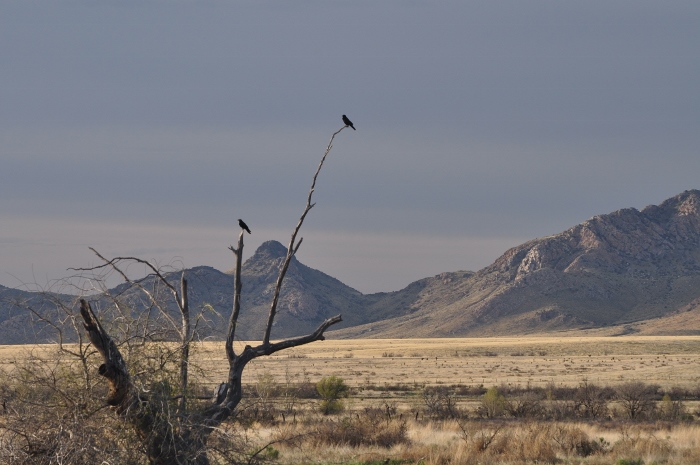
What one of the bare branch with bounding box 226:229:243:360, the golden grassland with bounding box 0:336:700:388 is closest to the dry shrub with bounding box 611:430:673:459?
the bare branch with bounding box 226:229:243:360

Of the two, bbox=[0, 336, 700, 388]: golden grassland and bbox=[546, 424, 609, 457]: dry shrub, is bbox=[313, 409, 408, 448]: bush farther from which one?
bbox=[0, 336, 700, 388]: golden grassland

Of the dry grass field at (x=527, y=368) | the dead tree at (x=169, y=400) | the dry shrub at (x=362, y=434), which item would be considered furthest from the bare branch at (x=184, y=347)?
the dry grass field at (x=527, y=368)

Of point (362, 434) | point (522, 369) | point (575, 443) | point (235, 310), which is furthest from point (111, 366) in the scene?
point (522, 369)

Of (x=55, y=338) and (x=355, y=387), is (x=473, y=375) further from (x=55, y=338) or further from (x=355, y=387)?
(x=55, y=338)

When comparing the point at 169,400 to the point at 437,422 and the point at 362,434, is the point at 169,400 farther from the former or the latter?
the point at 437,422

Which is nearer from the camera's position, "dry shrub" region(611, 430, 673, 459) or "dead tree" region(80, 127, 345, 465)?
"dead tree" region(80, 127, 345, 465)

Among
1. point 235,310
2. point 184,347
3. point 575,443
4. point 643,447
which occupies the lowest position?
point 643,447

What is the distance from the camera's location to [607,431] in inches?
1051

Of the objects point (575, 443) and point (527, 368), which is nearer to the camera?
point (575, 443)

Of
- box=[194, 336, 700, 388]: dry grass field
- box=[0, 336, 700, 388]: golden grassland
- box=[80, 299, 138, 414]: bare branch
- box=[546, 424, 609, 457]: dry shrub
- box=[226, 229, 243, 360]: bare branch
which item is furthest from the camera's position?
box=[194, 336, 700, 388]: dry grass field

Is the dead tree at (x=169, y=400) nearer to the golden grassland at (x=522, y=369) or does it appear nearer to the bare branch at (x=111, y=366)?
the bare branch at (x=111, y=366)

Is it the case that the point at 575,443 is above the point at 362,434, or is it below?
below

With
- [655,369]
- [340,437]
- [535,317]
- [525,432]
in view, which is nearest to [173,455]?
[340,437]

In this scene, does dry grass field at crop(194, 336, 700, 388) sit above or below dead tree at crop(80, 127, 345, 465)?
below
